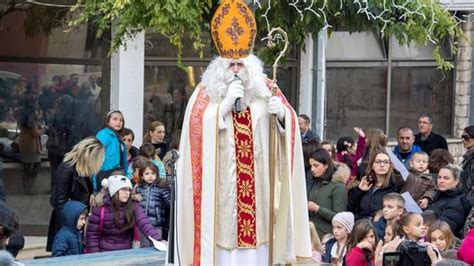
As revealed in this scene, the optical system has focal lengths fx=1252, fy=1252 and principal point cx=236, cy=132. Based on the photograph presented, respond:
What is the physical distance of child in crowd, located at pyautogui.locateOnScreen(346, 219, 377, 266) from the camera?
9000mm

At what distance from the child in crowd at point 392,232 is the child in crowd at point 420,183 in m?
1.32

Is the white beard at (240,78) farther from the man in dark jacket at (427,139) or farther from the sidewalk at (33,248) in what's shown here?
the man in dark jacket at (427,139)

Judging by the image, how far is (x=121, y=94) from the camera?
14.7m

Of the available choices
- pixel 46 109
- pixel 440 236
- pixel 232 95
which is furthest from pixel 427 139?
pixel 232 95

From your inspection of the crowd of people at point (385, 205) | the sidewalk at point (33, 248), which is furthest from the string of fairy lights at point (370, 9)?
the sidewalk at point (33, 248)

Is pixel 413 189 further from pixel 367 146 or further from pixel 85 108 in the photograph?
pixel 85 108

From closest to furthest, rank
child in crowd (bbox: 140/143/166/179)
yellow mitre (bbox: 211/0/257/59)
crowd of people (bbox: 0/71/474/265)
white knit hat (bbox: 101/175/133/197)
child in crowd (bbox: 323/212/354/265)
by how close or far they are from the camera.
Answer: yellow mitre (bbox: 211/0/257/59), crowd of people (bbox: 0/71/474/265), child in crowd (bbox: 323/212/354/265), white knit hat (bbox: 101/175/133/197), child in crowd (bbox: 140/143/166/179)

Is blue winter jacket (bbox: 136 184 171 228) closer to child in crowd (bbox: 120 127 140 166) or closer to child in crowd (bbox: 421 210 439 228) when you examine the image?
child in crowd (bbox: 120 127 140 166)

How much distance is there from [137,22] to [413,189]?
305 cm

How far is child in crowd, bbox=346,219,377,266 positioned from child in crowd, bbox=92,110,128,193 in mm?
3054

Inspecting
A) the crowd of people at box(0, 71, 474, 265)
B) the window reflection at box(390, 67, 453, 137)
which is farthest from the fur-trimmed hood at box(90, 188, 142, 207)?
the window reflection at box(390, 67, 453, 137)

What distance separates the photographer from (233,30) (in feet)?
29.2

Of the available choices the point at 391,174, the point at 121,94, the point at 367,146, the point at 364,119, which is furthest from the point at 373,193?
the point at 364,119

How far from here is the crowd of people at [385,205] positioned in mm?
9078
